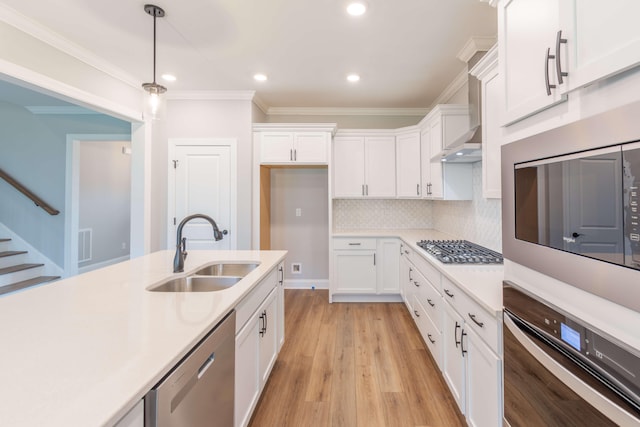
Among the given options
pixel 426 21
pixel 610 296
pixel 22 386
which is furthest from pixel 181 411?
pixel 426 21

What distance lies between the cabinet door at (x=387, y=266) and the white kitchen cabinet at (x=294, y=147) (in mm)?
1358

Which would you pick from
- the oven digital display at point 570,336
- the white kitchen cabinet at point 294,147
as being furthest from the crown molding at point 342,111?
the oven digital display at point 570,336

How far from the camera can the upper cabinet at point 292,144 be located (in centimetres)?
381

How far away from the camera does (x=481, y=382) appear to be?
1.42 metres

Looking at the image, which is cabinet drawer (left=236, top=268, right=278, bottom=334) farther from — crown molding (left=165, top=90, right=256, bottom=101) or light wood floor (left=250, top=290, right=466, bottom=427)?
crown molding (left=165, top=90, right=256, bottom=101)

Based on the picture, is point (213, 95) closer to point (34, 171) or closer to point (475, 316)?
point (34, 171)

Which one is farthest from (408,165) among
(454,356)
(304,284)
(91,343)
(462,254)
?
(91,343)

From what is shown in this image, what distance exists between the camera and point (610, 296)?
0.69 meters

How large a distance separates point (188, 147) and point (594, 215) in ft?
12.8

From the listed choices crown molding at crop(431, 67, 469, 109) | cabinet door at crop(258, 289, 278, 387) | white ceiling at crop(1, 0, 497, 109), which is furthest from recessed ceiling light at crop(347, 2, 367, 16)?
cabinet door at crop(258, 289, 278, 387)

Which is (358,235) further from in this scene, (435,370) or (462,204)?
(435,370)

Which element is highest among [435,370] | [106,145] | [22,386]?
[106,145]

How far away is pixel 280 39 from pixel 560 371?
277 centimetres

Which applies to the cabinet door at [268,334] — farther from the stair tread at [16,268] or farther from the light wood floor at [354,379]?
the stair tread at [16,268]
